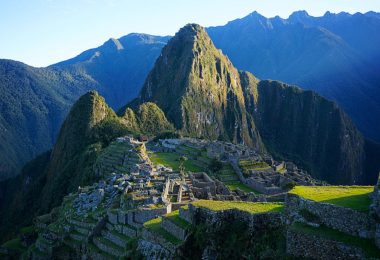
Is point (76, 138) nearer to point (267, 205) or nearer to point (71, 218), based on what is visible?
point (71, 218)

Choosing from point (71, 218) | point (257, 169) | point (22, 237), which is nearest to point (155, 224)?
point (71, 218)

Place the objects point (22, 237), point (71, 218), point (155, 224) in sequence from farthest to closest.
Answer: point (22, 237)
point (71, 218)
point (155, 224)

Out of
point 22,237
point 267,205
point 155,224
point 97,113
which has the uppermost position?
point 97,113

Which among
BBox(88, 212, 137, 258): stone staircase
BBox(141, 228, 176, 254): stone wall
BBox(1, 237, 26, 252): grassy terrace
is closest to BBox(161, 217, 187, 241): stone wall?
BBox(141, 228, 176, 254): stone wall

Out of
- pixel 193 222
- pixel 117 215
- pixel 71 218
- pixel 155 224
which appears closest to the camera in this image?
pixel 193 222

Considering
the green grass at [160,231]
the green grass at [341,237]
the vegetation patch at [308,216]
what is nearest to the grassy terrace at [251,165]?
the green grass at [160,231]
